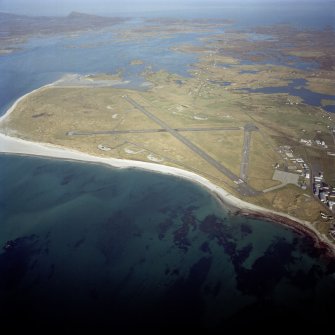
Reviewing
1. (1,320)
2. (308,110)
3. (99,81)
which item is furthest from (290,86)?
(1,320)

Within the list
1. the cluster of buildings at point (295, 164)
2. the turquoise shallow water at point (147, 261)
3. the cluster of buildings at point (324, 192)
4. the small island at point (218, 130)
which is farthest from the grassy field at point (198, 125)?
the turquoise shallow water at point (147, 261)

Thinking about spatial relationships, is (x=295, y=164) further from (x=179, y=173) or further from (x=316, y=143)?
(x=179, y=173)

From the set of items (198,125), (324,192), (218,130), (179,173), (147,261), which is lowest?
(147,261)

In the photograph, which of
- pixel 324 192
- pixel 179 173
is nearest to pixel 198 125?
pixel 179 173

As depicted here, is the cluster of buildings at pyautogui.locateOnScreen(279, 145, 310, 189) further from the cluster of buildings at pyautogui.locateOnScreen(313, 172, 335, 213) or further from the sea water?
the sea water

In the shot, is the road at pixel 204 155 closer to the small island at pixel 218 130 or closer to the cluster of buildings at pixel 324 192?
the small island at pixel 218 130

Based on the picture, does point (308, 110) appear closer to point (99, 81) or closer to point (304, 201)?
point (304, 201)
